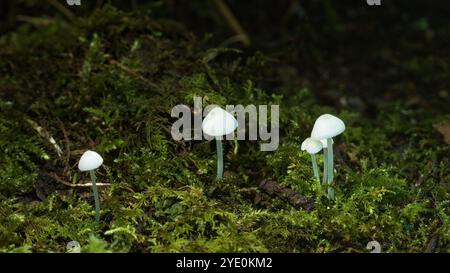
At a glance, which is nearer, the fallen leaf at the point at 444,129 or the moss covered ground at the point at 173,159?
the moss covered ground at the point at 173,159

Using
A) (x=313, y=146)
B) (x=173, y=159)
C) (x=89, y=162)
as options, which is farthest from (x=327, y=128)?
(x=89, y=162)

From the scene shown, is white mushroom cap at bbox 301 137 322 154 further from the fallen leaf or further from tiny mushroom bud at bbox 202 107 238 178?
the fallen leaf

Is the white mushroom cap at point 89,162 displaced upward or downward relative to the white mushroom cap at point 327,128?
downward

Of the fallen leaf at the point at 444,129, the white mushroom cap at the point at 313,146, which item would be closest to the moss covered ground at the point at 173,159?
the fallen leaf at the point at 444,129

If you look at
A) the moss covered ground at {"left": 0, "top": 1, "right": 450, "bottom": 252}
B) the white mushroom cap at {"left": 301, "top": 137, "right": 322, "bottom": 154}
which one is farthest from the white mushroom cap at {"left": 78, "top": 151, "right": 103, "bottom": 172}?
the white mushroom cap at {"left": 301, "top": 137, "right": 322, "bottom": 154}

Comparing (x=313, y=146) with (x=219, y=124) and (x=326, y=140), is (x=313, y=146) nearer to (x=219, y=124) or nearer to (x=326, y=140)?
(x=326, y=140)

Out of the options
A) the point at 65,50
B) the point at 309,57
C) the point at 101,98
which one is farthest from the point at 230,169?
the point at 309,57

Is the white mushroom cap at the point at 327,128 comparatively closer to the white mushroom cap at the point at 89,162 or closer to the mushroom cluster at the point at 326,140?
the mushroom cluster at the point at 326,140
